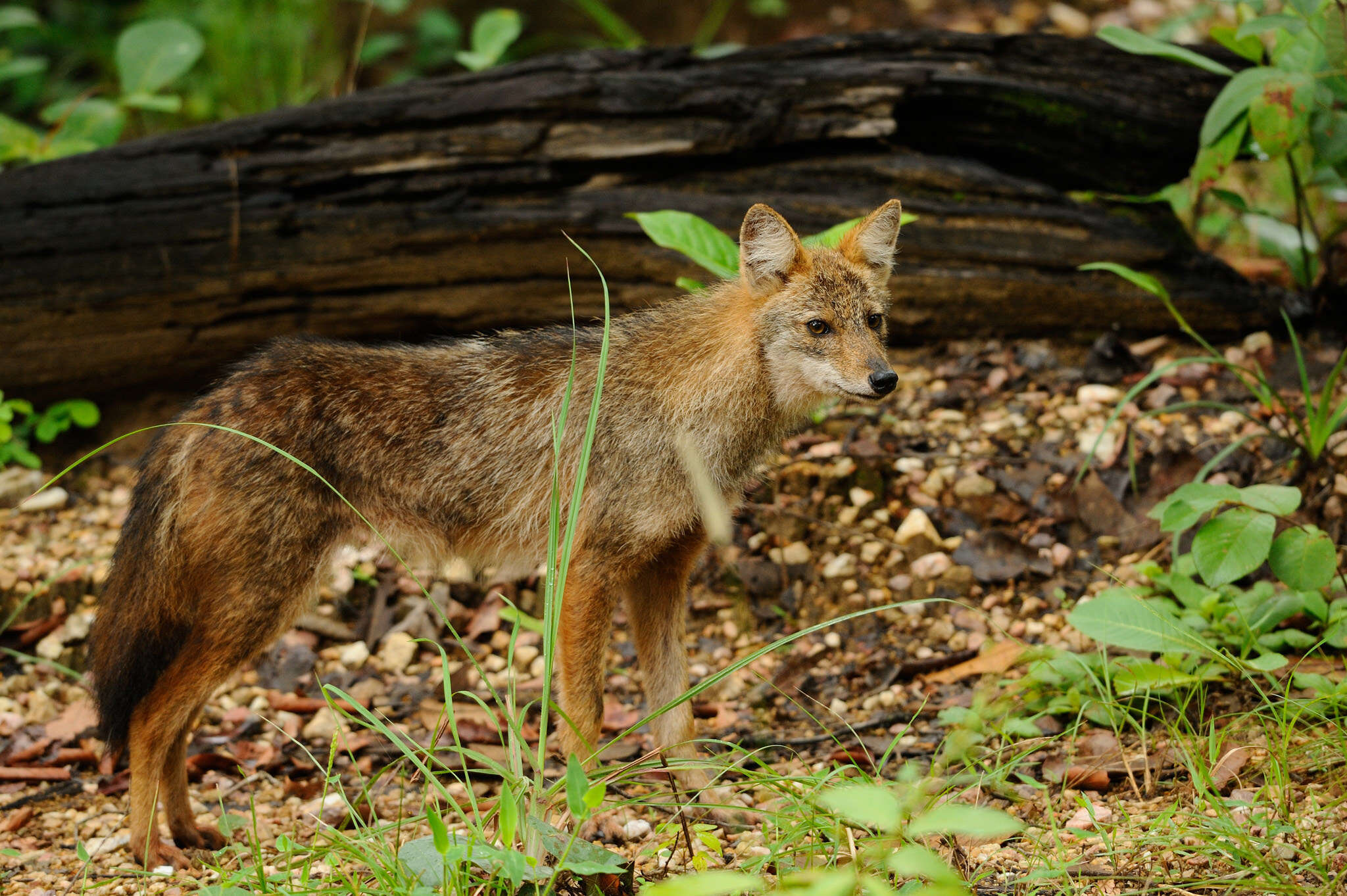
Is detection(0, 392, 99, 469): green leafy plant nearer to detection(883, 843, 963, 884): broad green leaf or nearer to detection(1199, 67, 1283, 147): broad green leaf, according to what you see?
detection(883, 843, 963, 884): broad green leaf

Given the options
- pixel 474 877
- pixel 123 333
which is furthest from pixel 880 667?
pixel 123 333

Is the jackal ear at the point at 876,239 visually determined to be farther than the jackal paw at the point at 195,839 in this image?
Yes

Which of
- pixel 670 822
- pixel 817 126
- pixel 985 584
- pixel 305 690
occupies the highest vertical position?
pixel 817 126

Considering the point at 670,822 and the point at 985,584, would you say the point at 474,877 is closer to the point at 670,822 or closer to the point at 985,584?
the point at 670,822

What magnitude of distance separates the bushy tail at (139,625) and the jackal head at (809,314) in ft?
8.27

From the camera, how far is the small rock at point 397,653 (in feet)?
18.4

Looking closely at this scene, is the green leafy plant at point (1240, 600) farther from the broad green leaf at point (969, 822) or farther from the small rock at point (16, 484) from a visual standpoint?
the small rock at point (16, 484)

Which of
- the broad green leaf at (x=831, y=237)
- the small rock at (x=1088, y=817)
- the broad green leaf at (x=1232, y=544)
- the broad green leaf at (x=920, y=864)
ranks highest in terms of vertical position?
the broad green leaf at (x=831, y=237)

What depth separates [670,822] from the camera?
3316 mm

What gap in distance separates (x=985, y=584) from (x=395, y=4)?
20.9ft

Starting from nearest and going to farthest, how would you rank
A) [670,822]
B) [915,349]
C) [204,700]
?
[670,822] < [204,700] < [915,349]

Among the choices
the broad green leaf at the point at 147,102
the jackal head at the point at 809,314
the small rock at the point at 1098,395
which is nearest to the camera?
the jackal head at the point at 809,314

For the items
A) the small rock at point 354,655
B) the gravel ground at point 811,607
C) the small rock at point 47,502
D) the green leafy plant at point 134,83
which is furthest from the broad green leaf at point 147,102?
the small rock at point 354,655

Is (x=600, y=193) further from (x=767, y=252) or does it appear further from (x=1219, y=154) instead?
(x=1219, y=154)
